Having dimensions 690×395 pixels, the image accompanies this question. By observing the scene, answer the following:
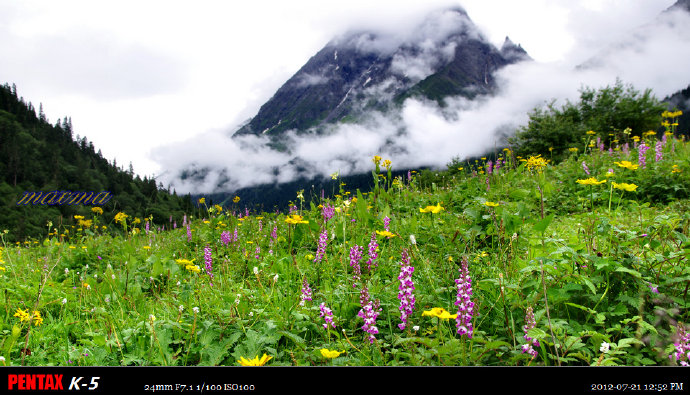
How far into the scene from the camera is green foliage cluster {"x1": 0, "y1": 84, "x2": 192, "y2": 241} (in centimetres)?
8506

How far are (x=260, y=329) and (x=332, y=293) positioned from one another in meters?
0.53

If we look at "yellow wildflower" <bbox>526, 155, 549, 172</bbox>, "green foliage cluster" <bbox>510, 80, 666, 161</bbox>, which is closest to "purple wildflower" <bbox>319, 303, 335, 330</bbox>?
"yellow wildflower" <bbox>526, 155, 549, 172</bbox>

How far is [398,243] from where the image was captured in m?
3.58

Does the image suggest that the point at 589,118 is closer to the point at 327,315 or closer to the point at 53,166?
Result: the point at 327,315

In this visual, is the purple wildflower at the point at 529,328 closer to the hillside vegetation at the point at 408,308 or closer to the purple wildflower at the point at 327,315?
the hillside vegetation at the point at 408,308

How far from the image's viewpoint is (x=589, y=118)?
111 ft

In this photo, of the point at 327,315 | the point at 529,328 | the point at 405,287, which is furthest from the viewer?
the point at 327,315

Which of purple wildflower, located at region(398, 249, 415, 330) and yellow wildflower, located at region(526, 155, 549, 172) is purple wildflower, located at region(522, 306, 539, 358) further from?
yellow wildflower, located at region(526, 155, 549, 172)
